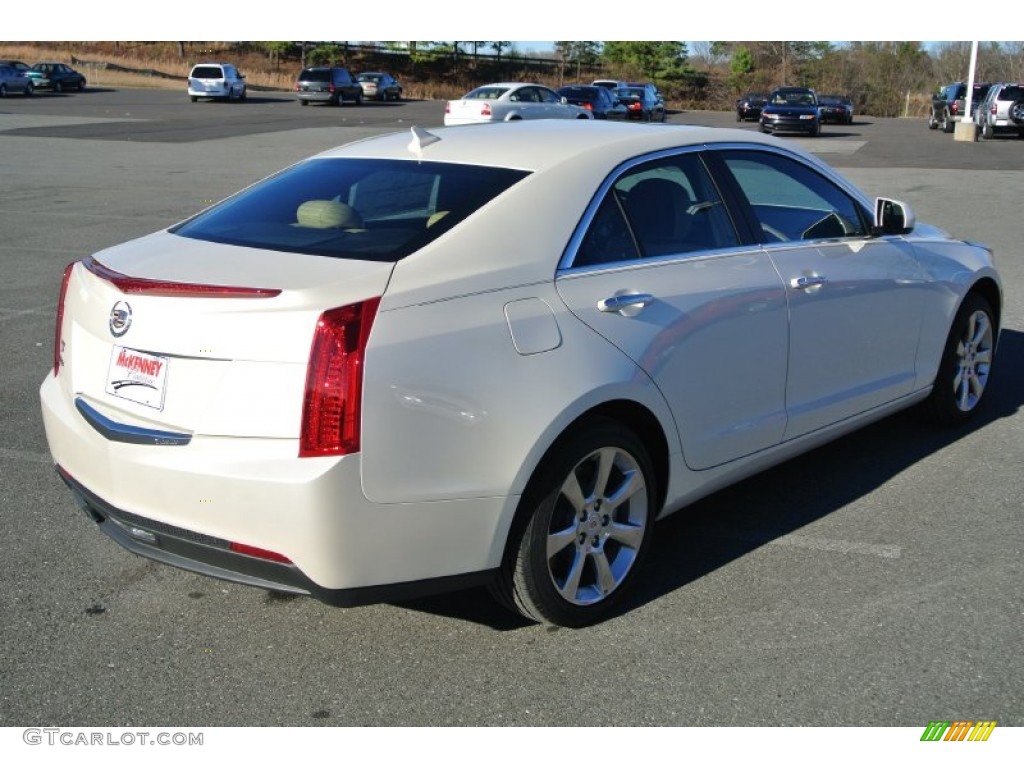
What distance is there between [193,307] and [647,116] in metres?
42.6

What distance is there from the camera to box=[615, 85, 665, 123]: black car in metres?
42.9

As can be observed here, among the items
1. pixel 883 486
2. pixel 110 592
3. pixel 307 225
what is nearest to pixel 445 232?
pixel 307 225

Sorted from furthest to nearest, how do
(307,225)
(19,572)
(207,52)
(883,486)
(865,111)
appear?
(207,52)
(865,111)
(883,486)
(19,572)
(307,225)

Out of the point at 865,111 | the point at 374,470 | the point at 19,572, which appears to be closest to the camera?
the point at 374,470

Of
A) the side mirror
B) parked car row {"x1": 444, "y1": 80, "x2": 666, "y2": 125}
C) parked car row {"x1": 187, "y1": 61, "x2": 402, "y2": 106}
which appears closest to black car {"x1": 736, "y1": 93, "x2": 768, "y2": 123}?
parked car row {"x1": 444, "y1": 80, "x2": 666, "y2": 125}

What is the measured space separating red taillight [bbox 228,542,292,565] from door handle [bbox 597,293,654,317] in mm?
1357

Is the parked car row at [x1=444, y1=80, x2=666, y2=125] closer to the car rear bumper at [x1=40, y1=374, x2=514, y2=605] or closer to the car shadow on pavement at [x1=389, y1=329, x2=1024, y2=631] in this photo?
the car shadow on pavement at [x1=389, y1=329, x2=1024, y2=631]

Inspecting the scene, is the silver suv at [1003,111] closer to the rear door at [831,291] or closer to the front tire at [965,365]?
the front tire at [965,365]

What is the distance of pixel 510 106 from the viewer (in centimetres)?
3362

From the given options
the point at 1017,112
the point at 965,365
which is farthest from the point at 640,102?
the point at 965,365

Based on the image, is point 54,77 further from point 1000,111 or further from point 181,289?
point 181,289

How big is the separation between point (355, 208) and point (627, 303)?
107 cm

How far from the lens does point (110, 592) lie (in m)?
4.20

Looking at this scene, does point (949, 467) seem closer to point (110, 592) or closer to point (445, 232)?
point (445, 232)
